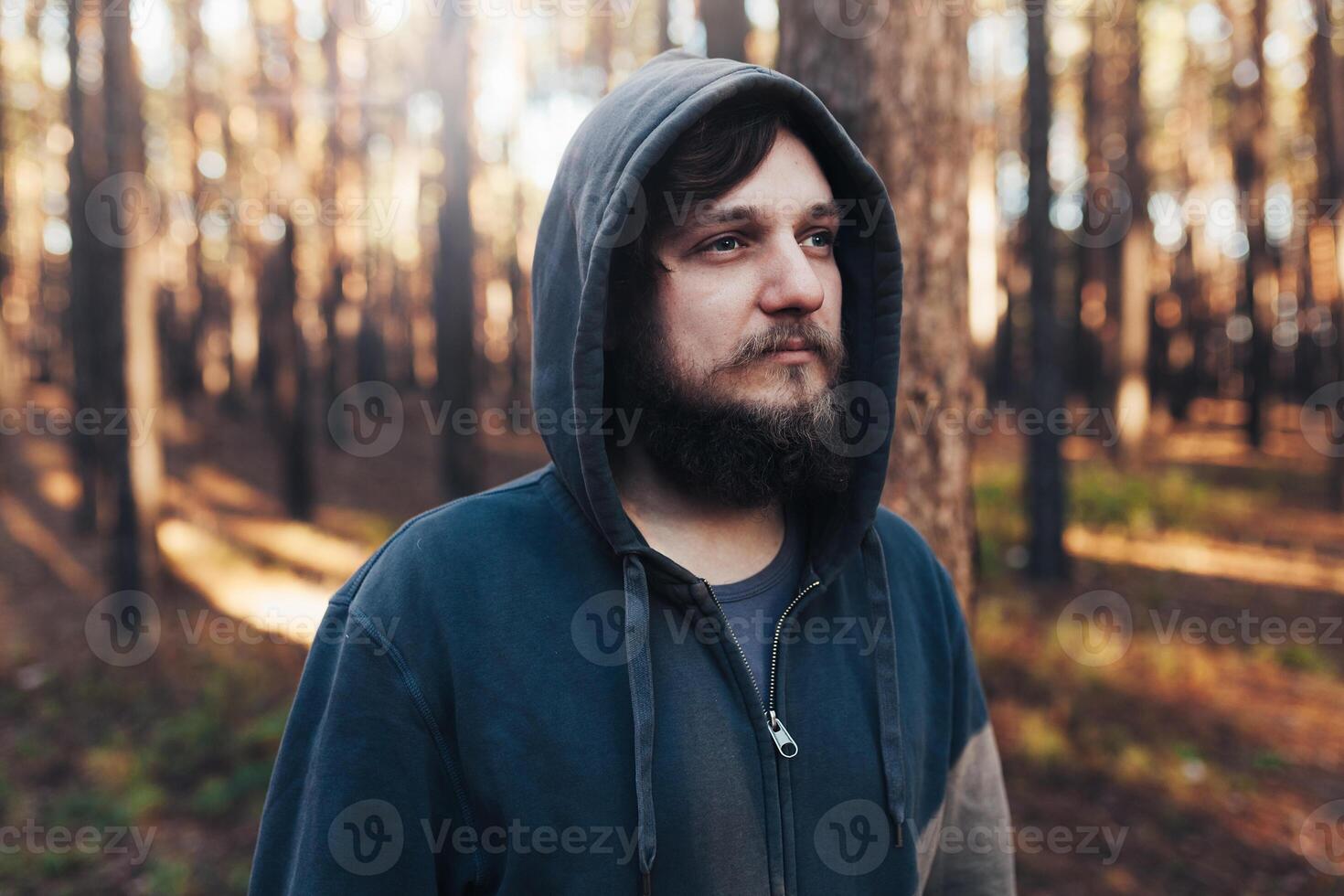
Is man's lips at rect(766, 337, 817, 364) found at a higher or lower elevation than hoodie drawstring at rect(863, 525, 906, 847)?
higher

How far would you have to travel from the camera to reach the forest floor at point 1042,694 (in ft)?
17.2

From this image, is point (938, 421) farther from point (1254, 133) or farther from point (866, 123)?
point (1254, 133)

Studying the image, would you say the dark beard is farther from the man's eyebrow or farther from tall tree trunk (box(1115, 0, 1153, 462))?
tall tree trunk (box(1115, 0, 1153, 462))

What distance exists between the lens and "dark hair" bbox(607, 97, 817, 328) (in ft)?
6.03

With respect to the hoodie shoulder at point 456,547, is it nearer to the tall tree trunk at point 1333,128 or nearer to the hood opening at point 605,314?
the hood opening at point 605,314

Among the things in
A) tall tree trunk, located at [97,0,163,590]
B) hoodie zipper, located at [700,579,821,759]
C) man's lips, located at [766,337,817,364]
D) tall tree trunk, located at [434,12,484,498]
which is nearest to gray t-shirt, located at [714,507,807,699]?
hoodie zipper, located at [700,579,821,759]

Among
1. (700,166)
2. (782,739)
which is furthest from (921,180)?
(782,739)

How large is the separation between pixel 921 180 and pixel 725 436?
72.2 inches

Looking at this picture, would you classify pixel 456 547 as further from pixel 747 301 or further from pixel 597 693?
pixel 747 301

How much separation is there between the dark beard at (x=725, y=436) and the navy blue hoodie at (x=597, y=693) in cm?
14

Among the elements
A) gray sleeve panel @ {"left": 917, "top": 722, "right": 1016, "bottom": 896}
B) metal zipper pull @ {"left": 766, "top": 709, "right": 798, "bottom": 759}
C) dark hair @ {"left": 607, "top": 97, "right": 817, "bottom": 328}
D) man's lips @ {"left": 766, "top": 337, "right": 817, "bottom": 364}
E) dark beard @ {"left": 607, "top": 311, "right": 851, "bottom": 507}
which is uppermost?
dark hair @ {"left": 607, "top": 97, "right": 817, "bottom": 328}

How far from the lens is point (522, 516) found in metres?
1.83

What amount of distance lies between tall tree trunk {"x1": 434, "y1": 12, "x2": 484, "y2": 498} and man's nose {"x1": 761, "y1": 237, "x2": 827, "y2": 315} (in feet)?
32.8

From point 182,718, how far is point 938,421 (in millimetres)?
6492
